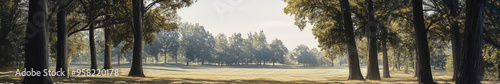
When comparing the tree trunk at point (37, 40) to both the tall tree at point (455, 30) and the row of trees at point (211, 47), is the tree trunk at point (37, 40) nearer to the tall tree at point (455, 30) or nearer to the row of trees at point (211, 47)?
the tall tree at point (455, 30)

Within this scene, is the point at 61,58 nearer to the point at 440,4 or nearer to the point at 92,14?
the point at 92,14

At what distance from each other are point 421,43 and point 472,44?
1755 millimetres

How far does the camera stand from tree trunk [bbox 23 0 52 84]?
27.1 feet

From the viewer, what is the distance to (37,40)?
835 cm

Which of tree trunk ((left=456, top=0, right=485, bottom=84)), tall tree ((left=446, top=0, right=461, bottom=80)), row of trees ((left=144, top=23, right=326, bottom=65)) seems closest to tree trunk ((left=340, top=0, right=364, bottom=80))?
tall tree ((left=446, top=0, right=461, bottom=80))

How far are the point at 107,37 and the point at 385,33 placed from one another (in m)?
18.9

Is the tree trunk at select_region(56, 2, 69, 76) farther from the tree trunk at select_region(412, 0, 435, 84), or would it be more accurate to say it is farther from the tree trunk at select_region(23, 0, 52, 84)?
the tree trunk at select_region(412, 0, 435, 84)

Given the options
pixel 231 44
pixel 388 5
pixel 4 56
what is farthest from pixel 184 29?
pixel 388 5

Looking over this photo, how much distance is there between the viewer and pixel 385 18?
1683cm

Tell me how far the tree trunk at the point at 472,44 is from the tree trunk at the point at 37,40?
12799mm

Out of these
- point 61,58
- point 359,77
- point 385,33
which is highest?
point 385,33

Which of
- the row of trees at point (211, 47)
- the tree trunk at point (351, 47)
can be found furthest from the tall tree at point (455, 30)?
the row of trees at point (211, 47)

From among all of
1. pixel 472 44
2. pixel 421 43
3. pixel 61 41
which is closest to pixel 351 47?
pixel 421 43

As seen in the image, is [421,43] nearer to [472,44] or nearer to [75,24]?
[472,44]
